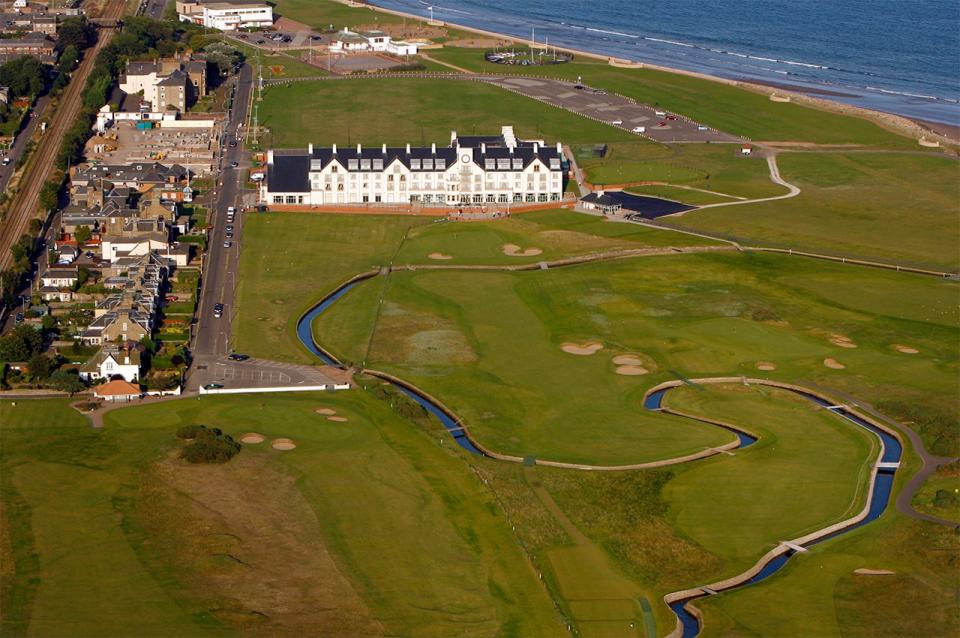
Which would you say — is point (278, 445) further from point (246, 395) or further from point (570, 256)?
point (570, 256)

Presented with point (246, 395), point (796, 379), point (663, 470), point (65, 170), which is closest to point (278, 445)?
point (246, 395)

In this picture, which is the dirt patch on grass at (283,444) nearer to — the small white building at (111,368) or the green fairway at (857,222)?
the small white building at (111,368)

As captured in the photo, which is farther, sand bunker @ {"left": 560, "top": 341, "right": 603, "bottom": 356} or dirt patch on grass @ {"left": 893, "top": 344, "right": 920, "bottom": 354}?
sand bunker @ {"left": 560, "top": 341, "right": 603, "bottom": 356}

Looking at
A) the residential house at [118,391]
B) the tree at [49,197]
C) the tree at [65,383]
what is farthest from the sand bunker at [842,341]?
the tree at [49,197]

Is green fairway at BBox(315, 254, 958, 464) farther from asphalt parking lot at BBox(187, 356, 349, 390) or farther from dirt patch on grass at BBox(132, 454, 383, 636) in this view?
dirt patch on grass at BBox(132, 454, 383, 636)

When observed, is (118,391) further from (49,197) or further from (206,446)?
(49,197)

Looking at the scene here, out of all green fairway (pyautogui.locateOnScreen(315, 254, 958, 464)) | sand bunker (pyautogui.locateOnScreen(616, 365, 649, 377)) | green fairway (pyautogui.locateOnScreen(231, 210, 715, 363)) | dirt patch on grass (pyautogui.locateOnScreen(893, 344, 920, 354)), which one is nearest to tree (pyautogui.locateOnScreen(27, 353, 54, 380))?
green fairway (pyautogui.locateOnScreen(231, 210, 715, 363))
